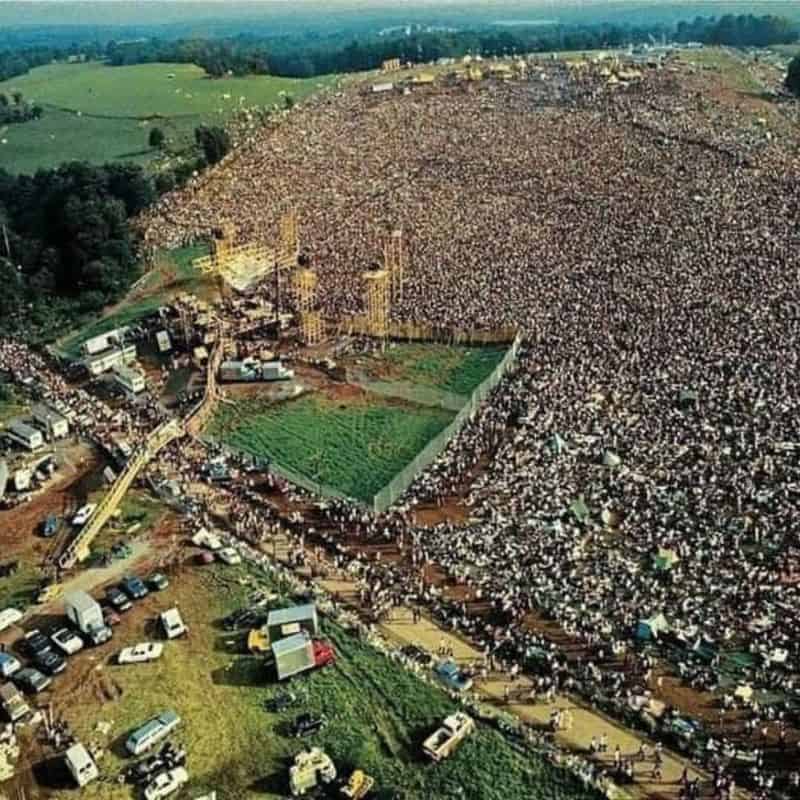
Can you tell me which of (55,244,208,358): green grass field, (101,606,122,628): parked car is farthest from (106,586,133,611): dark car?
(55,244,208,358): green grass field

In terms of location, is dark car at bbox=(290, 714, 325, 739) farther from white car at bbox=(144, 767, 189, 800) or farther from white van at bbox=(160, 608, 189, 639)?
white van at bbox=(160, 608, 189, 639)

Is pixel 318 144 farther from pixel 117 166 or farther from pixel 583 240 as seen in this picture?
pixel 583 240

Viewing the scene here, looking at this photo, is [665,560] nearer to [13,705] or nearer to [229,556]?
[229,556]

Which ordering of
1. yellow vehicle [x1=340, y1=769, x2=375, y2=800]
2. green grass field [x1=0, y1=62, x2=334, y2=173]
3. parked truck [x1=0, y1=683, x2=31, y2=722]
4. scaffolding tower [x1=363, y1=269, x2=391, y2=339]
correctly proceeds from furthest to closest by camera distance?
green grass field [x1=0, y1=62, x2=334, y2=173]
scaffolding tower [x1=363, y1=269, x2=391, y2=339]
parked truck [x1=0, y1=683, x2=31, y2=722]
yellow vehicle [x1=340, y1=769, x2=375, y2=800]

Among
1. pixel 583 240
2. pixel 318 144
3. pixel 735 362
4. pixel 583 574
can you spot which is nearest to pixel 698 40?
pixel 318 144

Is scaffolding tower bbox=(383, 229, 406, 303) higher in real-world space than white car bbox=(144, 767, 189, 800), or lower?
higher

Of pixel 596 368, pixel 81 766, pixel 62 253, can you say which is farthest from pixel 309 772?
pixel 62 253
